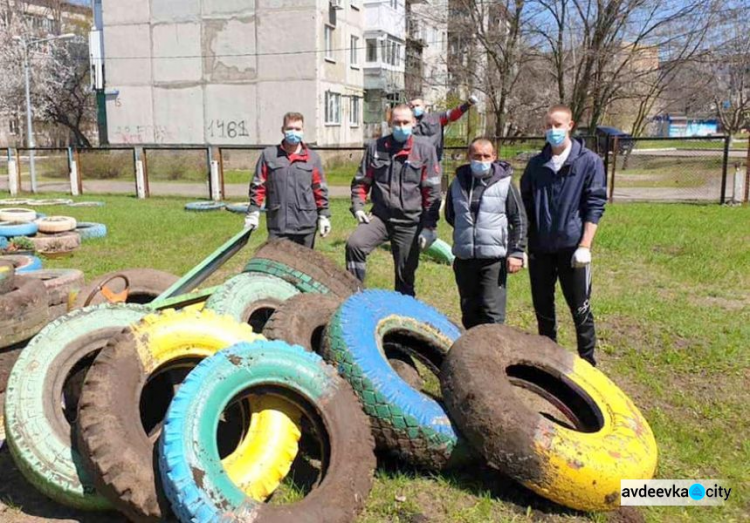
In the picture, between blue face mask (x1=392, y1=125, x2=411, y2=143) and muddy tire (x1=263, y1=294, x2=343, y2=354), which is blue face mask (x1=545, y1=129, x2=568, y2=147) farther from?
muddy tire (x1=263, y1=294, x2=343, y2=354)

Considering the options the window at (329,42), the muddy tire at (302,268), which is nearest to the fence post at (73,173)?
the window at (329,42)

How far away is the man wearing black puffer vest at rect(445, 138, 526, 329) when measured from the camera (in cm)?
456

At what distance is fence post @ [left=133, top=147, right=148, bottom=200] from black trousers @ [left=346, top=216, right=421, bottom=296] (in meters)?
13.5

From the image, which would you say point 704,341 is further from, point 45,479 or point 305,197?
point 45,479

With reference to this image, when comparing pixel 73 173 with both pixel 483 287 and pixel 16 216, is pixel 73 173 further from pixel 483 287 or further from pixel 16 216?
pixel 483 287

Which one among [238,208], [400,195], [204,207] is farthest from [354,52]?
[400,195]

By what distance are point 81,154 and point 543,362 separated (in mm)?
21303

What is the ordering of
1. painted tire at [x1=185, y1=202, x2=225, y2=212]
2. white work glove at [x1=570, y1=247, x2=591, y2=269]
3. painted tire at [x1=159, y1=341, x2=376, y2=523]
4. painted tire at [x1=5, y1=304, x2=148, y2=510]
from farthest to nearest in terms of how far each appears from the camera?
1. painted tire at [x1=185, y1=202, x2=225, y2=212]
2. white work glove at [x1=570, y1=247, x2=591, y2=269]
3. painted tire at [x1=5, y1=304, x2=148, y2=510]
4. painted tire at [x1=159, y1=341, x2=376, y2=523]

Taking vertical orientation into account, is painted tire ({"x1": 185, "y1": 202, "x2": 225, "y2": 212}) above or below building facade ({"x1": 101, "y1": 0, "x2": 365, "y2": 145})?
below

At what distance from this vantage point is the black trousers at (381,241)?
541 cm

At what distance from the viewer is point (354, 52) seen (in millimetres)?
34000

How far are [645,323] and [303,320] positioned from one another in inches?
141

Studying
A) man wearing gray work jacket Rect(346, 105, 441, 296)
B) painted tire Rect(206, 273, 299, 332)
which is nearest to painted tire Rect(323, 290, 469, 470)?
painted tire Rect(206, 273, 299, 332)

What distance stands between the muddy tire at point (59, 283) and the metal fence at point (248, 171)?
9074 millimetres
